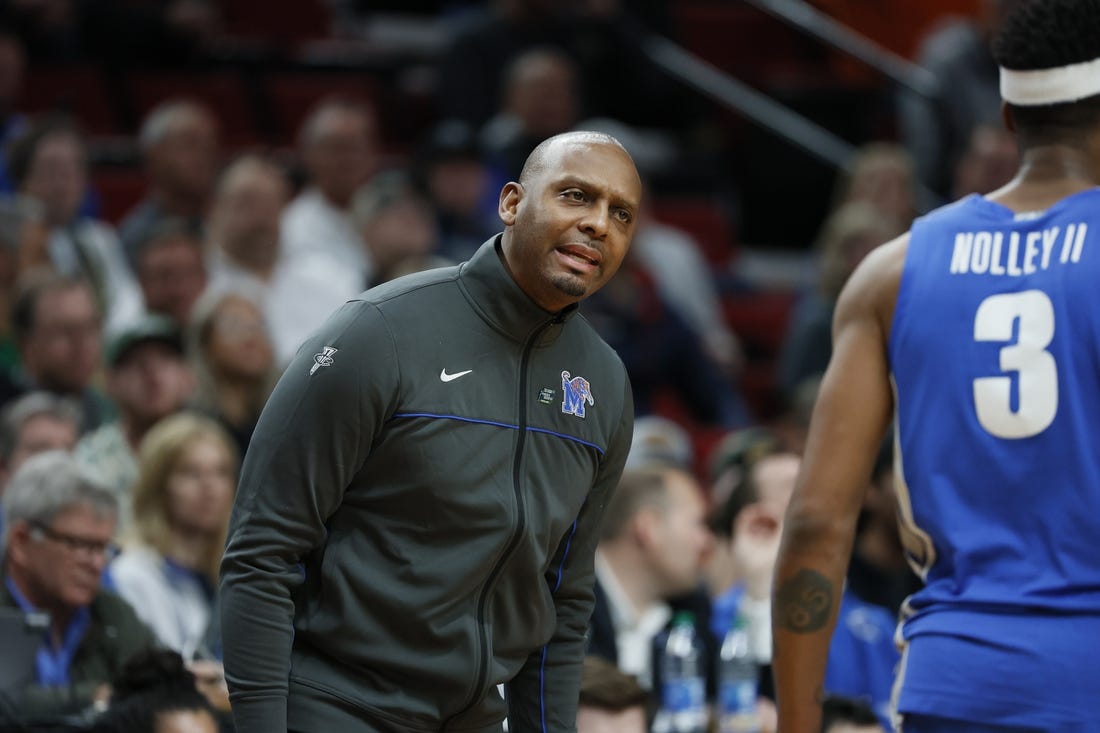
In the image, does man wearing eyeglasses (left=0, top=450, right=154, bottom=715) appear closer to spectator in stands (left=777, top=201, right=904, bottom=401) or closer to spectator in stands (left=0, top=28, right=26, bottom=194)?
spectator in stands (left=0, top=28, right=26, bottom=194)

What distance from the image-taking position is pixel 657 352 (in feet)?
26.7

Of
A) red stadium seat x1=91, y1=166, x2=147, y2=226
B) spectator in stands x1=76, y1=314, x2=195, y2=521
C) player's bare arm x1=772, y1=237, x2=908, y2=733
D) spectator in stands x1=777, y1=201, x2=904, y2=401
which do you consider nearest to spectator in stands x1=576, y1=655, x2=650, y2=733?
player's bare arm x1=772, y1=237, x2=908, y2=733

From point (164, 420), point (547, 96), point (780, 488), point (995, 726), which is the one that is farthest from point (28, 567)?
point (547, 96)

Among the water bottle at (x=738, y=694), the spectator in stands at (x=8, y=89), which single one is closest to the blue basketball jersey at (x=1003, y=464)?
the water bottle at (x=738, y=694)

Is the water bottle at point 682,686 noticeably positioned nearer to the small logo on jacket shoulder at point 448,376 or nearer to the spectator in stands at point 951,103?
the small logo on jacket shoulder at point 448,376

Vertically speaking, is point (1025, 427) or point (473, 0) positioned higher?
point (473, 0)

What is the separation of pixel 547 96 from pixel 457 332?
601 cm

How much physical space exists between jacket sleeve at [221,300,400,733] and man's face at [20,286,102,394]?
402 centimetres

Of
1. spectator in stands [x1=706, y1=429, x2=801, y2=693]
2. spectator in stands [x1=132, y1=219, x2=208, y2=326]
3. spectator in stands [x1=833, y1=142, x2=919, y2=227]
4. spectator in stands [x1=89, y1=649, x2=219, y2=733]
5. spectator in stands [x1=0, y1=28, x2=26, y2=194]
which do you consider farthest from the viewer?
spectator in stands [x1=833, y1=142, x2=919, y2=227]

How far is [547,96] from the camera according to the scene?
8641mm

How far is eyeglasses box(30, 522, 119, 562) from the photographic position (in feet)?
15.2

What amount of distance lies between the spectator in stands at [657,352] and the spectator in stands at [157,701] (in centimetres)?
406

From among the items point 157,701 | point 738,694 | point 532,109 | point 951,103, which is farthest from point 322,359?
point 951,103

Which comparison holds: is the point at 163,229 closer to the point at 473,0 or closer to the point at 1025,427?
the point at 473,0
